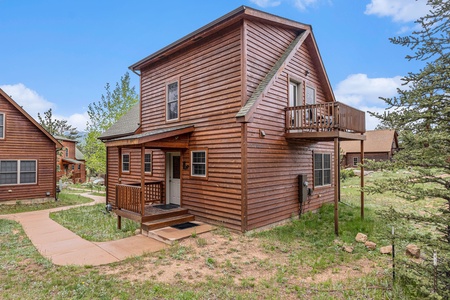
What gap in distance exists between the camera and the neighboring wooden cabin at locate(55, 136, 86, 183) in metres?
29.7

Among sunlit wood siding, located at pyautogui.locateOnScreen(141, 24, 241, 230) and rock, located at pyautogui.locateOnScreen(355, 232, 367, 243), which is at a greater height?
sunlit wood siding, located at pyautogui.locateOnScreen(141, 24, 241, 230)

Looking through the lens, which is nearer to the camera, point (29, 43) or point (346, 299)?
point (346, 299)

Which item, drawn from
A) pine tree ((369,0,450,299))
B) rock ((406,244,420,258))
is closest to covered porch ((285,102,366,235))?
rock ((406,244,420,258))

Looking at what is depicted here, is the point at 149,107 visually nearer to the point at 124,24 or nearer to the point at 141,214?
the point at 141,214

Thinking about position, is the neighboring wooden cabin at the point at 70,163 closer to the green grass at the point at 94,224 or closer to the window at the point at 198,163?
the green grass at the point at 94,224

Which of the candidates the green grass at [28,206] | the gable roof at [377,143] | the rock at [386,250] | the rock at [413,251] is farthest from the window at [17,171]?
the gable roof at [377,143]

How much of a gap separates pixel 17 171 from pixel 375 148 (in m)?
35.3

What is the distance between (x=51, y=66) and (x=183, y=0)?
23.9 metres

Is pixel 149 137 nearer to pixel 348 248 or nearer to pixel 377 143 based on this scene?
pixel 348 248

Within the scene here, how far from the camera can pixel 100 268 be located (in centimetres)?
499

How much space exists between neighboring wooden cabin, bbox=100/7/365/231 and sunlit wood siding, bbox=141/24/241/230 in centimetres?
3

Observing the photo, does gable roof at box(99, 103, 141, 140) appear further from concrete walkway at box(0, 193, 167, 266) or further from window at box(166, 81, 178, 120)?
concrete walkway at box(0, 193, 167, 266)

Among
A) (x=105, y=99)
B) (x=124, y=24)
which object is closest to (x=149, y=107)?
(x=105, y=99)

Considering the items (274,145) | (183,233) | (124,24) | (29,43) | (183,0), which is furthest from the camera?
(29,43)
